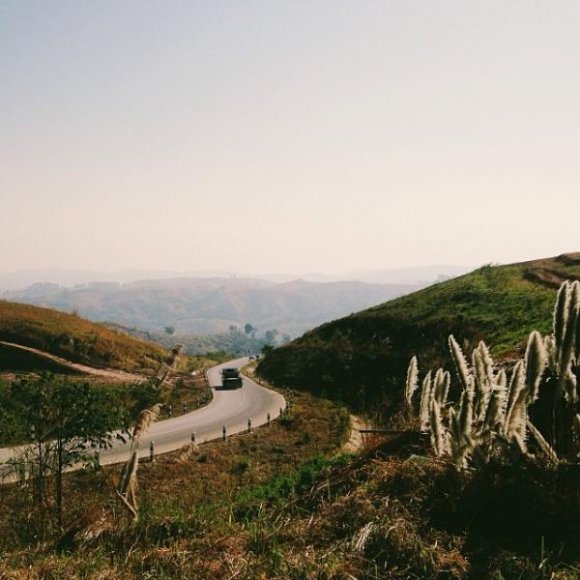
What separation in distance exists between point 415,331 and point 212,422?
2336cm

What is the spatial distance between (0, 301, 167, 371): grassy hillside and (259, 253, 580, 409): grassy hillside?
15056mm

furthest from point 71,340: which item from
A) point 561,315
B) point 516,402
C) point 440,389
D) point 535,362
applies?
point 561,315

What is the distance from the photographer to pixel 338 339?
56719 millimetres

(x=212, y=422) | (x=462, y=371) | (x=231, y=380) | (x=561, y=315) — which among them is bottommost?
(x=231, y=380)

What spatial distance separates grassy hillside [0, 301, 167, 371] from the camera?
5250 centimetres

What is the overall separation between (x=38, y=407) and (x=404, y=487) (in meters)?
13.6

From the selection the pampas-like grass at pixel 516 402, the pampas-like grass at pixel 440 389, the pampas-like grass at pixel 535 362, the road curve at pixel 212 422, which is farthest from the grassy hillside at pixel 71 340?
the pampas-like grass at pixel 535 362

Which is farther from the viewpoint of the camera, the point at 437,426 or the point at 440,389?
the point at 440,389

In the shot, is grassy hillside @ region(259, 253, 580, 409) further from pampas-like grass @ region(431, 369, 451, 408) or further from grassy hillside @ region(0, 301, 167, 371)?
pampas-like grass @ region(431, 369, 451, 408)

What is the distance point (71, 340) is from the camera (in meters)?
53.7

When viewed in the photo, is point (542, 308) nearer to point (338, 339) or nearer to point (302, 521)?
point (338, 339)

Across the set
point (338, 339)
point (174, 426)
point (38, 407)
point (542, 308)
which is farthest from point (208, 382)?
point (38, 407)

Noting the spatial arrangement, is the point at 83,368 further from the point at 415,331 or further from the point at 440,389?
the point at 440,389

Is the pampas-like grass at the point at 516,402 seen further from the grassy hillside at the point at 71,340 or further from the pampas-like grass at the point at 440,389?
the grassy hillside at the point at 71,340
